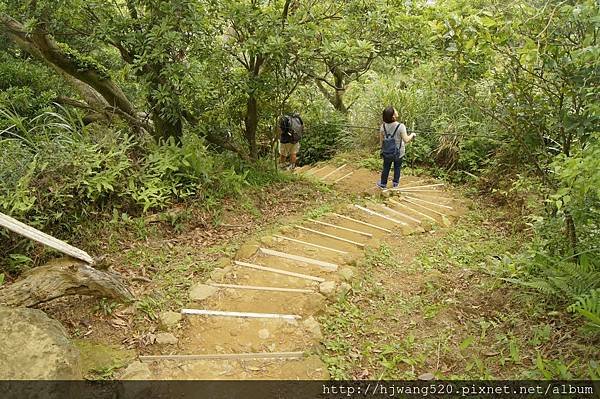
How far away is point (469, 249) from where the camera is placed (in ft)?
17.8

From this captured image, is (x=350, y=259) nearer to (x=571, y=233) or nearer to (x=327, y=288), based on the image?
(x=327, y=288)

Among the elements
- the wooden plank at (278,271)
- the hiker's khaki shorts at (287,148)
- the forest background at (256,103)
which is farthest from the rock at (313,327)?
the hiker's khaki shorts at (287,148)

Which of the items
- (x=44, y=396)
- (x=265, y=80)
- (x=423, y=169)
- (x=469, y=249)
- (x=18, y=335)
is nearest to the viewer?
(x=44, y=396)

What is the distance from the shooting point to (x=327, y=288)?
4.07 metres

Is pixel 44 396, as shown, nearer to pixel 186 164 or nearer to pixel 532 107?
pixel 186 164

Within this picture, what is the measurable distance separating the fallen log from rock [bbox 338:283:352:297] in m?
1.89

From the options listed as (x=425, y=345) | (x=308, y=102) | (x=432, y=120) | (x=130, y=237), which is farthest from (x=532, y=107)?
(x=308, y=102)

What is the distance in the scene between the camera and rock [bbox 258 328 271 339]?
3.48m

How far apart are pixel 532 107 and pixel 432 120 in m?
5.60

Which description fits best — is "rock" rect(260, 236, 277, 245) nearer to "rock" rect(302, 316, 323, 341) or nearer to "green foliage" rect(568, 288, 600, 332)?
→ "rock" rect(302, 316, 323, 341)

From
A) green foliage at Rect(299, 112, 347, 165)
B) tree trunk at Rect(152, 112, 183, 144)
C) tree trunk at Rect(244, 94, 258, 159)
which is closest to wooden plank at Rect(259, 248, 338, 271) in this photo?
tree trunk at Rect(152, 112, 183, 144)

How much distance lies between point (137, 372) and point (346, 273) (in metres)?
2.17

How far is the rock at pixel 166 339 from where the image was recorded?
3.41 metres

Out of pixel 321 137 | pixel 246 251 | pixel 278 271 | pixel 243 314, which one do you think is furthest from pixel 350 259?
pixel 321 137
